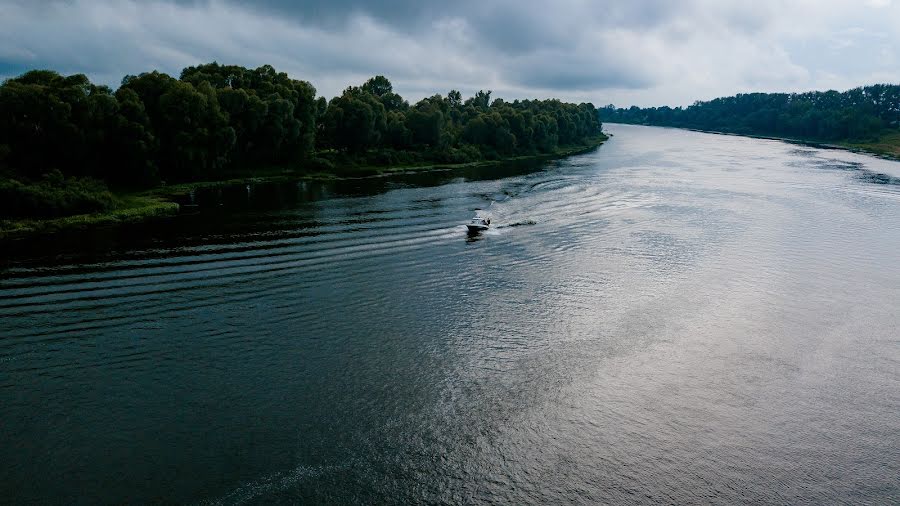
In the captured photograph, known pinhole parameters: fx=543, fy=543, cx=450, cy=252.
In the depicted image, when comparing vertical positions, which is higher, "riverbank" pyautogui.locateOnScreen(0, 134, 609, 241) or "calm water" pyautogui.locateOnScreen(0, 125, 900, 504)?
"riverbank" pyautogui.locateOnScreen(0, 134, 609, 241)

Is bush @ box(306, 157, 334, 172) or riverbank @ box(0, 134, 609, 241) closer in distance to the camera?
riverbank @ box(0, 134, 609, 241)

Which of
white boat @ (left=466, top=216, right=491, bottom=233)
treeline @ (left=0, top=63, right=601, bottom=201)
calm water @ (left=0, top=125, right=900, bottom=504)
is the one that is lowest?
calm water @ (left=0, top=125, right=900, bottom=504)

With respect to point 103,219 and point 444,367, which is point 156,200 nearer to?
point 103,219

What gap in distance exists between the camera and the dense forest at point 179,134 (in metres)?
63.3

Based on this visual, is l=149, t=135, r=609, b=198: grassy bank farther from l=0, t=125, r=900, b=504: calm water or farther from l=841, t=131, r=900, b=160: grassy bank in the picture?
l=841, t=131, r=900, b=160: grassy bank

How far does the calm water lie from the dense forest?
1723 cm

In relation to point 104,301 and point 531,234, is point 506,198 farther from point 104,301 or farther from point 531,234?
point 104,301

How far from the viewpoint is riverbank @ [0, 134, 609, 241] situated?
54.6m

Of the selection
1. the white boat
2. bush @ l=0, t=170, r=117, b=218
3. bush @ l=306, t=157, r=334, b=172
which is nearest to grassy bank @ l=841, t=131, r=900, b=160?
the white boat

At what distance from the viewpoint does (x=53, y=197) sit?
5828 cm

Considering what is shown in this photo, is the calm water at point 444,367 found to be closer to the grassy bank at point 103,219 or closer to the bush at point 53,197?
the grassy bank at point 103,219

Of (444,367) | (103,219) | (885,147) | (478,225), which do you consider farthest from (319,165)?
(885,147)

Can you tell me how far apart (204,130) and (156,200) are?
1654cm

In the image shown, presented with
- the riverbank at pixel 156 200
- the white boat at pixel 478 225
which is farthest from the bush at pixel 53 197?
the white boat at pixel 478 225
